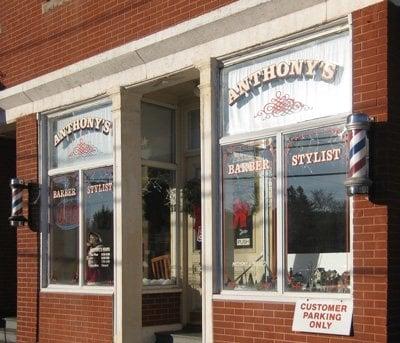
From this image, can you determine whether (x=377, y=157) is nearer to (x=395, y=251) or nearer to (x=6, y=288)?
(x=395, y=251)

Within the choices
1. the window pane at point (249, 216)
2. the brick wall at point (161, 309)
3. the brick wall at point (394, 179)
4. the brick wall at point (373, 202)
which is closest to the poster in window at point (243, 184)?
the window pane at point (249, 216)

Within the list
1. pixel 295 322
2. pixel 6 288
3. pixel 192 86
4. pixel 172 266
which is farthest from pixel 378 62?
pixel 6 288

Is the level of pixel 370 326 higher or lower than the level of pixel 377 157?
lower

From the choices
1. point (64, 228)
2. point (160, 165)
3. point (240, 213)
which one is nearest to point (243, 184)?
point (240, 213)

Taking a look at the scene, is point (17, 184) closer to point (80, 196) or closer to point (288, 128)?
point (80, 196)

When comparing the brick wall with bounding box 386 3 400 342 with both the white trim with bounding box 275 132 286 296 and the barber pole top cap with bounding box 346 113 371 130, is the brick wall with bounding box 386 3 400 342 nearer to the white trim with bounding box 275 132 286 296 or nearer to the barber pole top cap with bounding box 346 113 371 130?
the barber pole top cap with bounding box 346 113 371 130

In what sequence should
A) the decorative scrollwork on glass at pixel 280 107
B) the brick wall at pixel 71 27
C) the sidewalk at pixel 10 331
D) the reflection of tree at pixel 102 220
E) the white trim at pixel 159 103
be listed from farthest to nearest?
the sidewalk at pixel 10 331 < the white trim at pixel 159 103 < the reflection of tree at pixel 102 220 < the brick wall at pixel 71 27 < the decorative scrollwork on glass at pixel 280 107

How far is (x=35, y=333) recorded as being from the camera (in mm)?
10492

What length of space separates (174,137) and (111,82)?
141 cm

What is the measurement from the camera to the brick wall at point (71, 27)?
881cm

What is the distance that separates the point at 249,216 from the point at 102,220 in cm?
257

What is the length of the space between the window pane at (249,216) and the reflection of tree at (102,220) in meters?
2.14

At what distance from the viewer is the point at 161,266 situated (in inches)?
397

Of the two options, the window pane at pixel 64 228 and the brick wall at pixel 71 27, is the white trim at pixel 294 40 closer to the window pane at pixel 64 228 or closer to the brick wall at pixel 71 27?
the brick wall at pixel 71 27
